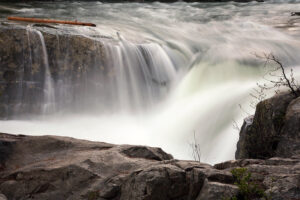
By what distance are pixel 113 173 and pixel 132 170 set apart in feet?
0.65

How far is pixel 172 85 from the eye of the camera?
1160cm

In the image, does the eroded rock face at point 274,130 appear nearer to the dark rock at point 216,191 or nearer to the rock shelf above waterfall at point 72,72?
the dark rock at point 216,191

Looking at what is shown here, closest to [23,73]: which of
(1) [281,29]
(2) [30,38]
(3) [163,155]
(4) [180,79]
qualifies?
(2) [30,38]

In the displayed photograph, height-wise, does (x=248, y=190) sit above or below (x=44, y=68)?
above

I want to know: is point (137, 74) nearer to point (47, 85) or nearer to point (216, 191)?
point (47, 85)

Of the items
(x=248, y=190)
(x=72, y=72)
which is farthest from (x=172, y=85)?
(x=248, y=190)

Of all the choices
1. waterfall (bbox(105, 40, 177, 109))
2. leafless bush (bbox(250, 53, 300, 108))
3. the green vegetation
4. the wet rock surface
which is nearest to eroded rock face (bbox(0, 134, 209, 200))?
the green vegetation

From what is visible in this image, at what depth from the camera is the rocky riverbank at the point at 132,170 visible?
3635mm

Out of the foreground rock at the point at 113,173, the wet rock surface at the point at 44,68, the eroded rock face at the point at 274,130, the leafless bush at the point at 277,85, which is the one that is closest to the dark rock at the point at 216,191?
the foreground rock at the point at 113,173

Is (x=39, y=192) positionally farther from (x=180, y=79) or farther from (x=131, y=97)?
(x=180, y=79)

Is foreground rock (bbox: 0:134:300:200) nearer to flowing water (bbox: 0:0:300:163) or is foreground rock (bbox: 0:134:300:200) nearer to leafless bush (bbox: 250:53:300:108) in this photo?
leafless bush (bbox: 250:53:300:108)

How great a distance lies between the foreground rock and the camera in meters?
3.63

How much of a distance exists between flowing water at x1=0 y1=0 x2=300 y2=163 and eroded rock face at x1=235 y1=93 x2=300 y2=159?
5.57ft

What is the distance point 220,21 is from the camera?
17625 mm
